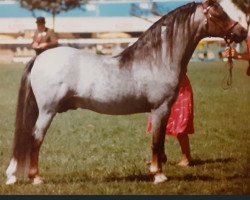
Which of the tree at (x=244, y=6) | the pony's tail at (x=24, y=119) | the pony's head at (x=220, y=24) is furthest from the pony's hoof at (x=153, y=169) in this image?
the tree at (x=244, y=6)

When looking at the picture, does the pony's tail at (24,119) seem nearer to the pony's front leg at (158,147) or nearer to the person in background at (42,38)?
the person in background at (42,38)

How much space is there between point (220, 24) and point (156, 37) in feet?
1.48

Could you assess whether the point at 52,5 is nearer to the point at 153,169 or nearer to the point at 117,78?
the point at 117,78

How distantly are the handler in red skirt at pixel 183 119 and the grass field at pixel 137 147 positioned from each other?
65mm

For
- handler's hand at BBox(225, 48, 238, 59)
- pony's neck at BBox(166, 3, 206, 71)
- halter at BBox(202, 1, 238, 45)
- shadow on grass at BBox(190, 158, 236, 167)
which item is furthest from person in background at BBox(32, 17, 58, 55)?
shadow on grass at BBox(190, 158, 236, 167)

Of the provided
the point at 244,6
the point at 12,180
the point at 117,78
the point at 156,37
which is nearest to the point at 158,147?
the point at 117,78

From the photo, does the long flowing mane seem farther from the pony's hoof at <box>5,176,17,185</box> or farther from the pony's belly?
the pony's hoof at <box>5,176,17,185</box>

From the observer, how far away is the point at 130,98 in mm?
3170

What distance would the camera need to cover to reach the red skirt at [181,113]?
348 centimetres

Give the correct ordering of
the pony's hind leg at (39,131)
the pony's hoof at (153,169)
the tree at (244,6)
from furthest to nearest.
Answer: the tree at (244,6), the pony's hoof at (153,169), the pony's hind leg at (39,131)

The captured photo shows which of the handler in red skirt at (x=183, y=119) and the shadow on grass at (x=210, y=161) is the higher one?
the handler in red skirt at (x=183, y=119)

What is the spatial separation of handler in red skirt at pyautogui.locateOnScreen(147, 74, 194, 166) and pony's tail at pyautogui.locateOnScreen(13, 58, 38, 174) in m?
0.88

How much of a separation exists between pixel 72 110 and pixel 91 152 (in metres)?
0.39

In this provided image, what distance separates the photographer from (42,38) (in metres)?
3.38
